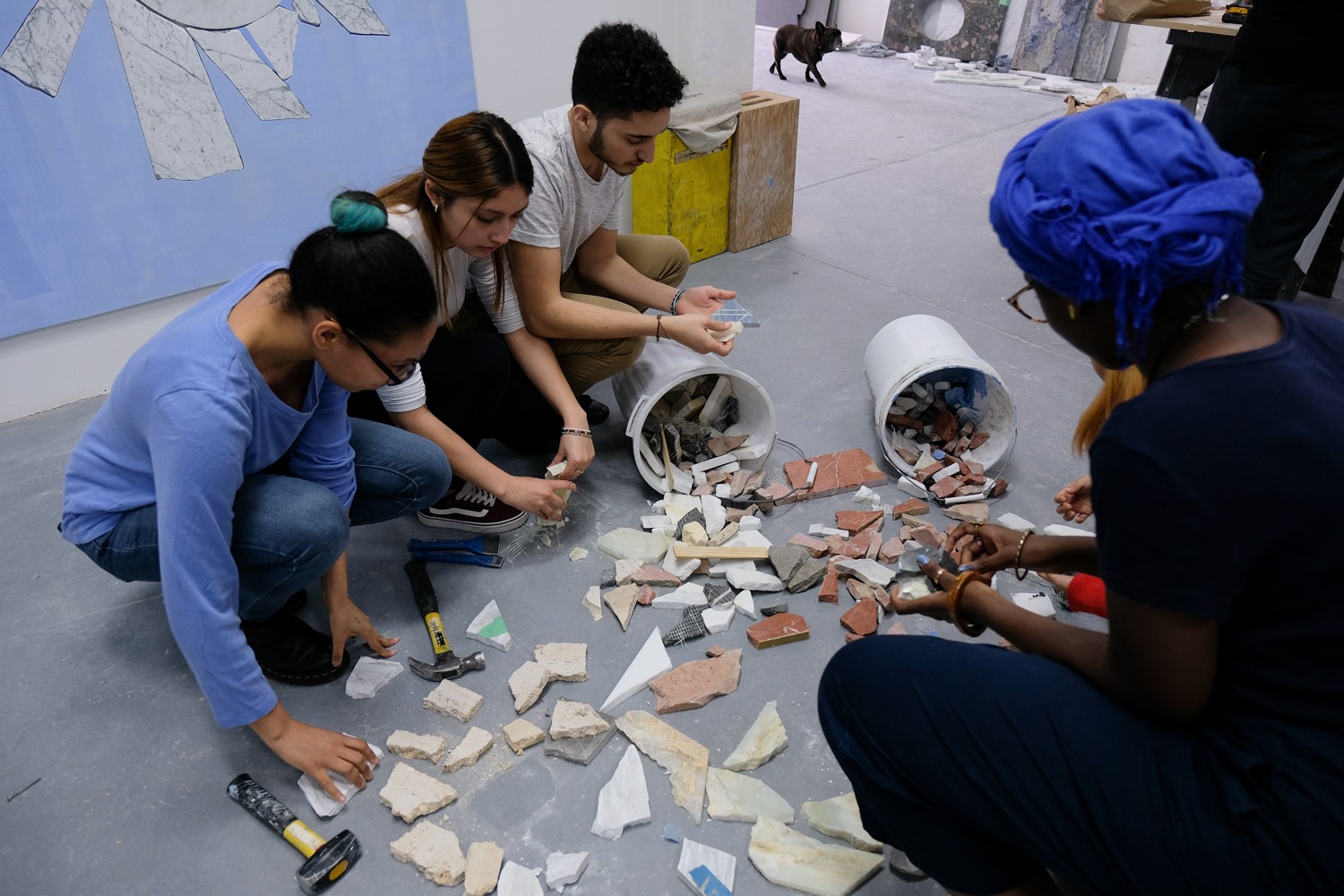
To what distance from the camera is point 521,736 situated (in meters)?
1.96

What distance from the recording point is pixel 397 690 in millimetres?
2119

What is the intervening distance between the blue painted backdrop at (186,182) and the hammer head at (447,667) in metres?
2.10

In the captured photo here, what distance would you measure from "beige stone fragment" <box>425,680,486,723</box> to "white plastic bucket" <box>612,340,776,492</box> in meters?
0.93

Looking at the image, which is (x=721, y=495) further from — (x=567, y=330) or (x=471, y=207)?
(x=471, y=207)

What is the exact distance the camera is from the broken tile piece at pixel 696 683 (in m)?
2.05

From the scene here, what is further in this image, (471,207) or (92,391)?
(92,391)

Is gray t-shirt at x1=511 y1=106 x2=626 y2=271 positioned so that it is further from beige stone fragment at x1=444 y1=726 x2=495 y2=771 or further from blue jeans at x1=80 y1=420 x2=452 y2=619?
beige stone fragment at x1=444 y1=726 x2=495 y2=771

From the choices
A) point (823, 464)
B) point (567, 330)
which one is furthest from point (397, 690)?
point (823, 464)

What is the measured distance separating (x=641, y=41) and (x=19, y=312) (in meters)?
2.43

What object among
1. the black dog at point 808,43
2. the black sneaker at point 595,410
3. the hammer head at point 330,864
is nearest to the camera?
the hammer head at point 330,864

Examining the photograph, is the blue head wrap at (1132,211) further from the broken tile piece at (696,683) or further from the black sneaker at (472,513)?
the black sneaker at (472,513)

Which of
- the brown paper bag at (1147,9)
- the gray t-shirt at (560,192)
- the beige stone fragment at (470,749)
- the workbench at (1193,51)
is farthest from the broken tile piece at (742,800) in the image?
the brown paper bag at (1147,9)

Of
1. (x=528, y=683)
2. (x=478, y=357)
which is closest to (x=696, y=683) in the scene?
(x=528, y=683)

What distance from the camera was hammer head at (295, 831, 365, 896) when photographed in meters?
1.66
